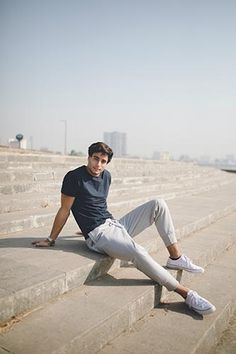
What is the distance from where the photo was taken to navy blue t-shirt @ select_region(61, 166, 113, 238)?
133 inches

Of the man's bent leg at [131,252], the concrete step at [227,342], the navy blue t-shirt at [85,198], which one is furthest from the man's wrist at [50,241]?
the concrete step at [227,342]

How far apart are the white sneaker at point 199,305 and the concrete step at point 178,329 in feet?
0.20

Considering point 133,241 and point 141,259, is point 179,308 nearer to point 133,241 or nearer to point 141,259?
point 141,259

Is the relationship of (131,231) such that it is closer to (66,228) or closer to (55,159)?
(66,228)

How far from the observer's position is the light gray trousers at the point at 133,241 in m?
3.02

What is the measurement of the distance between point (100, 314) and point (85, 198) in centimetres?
130

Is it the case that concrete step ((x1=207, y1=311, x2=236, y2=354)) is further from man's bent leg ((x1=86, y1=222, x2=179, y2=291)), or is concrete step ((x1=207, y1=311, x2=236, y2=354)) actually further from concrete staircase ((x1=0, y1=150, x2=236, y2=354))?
man's bent leg ((x1=86, y1=222, x2=179, y2=291))

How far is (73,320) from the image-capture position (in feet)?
7.64

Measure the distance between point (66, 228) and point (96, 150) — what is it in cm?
168

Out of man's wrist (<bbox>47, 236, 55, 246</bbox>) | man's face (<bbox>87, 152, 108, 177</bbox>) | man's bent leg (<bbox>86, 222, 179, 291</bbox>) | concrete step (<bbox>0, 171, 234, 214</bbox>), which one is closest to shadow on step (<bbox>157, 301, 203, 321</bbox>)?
man's bent leg (<bbox>86, 222, 179, 291</bbox>)

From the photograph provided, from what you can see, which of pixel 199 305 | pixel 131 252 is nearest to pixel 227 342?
pixel 199 305

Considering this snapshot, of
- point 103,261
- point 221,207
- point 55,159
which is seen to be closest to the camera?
point 103,261

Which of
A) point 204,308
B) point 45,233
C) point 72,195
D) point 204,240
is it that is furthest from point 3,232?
point 204,240

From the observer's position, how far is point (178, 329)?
8.77 ft
